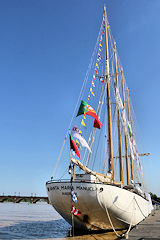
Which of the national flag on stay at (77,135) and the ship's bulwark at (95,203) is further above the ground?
the national flag on stay at (77,135)

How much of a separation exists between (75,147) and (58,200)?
386 cm

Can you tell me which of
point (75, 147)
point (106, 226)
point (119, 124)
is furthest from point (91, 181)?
point (119, 124)

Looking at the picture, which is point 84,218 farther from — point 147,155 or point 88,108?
point 147,155

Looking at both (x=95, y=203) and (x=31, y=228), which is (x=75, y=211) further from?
(x=31, y=228)

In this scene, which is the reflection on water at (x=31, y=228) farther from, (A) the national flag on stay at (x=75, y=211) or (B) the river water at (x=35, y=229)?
(A) the national flag on stay at (x=75, y=211)

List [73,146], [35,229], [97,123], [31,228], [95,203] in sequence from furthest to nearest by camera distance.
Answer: [97,123] < [31,228] < [35,229] < [73,146] < [95,203]

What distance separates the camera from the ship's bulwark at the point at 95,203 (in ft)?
42.2

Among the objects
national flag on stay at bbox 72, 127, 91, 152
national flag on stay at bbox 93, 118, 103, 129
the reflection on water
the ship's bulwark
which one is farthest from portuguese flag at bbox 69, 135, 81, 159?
the reflection on water

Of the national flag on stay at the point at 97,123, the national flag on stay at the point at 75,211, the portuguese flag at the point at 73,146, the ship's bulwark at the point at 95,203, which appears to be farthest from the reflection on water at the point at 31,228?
the national flag on stay at the point at 97,123

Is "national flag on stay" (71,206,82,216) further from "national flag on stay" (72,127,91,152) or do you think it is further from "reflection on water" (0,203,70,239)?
"national flag on stay" (72,127,91,152)

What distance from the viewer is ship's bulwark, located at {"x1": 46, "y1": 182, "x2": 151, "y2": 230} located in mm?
12852

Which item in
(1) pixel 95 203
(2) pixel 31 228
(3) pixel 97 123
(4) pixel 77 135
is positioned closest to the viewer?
(1) pixel 95 203

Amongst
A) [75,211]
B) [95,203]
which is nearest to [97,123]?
[95,203]

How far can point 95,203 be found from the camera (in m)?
12.8
